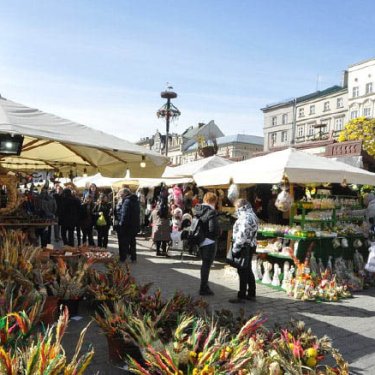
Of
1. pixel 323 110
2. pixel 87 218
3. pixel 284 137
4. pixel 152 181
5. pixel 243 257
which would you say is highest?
pixel 323 110

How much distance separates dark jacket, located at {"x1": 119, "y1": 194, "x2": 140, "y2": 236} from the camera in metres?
9.21

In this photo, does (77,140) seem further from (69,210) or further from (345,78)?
(345,78)

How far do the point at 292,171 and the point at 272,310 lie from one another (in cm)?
235

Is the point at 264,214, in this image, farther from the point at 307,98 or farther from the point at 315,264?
the point at 307,98

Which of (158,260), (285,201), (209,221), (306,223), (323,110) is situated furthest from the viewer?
(323,110)

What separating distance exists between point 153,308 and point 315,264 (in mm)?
4332

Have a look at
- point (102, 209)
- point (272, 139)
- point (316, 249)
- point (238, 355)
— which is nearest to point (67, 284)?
point (238, 355)

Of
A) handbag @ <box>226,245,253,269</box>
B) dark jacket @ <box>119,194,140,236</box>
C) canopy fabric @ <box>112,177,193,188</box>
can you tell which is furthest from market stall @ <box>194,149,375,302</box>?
canopy fabric @ <box>112,177,193,188</box>

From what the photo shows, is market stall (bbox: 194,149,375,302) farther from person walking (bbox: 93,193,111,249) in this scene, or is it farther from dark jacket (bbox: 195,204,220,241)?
person walking (bbox: 93,193,111,249)

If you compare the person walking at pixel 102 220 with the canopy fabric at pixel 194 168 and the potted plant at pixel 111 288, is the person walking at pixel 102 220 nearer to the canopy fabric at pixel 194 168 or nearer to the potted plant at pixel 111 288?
the canopy fabric at pixel 194 168

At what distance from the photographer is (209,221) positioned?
657 centimetres

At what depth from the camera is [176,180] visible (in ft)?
42.3

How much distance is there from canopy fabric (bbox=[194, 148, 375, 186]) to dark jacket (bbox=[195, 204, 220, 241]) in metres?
1.14

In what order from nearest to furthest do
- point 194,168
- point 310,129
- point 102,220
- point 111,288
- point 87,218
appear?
point 111,288 → point 102,220 → point 87,218 → point 194,168 → point 310,129
